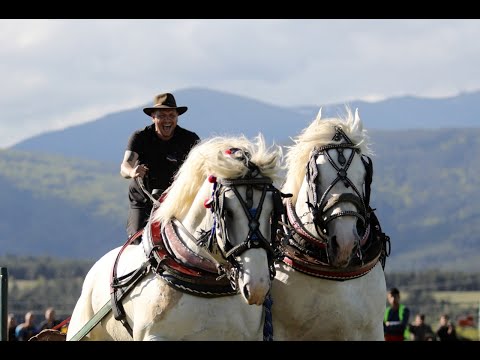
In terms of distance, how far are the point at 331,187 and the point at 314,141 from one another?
21.6 inches

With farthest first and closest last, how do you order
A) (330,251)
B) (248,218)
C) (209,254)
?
1. (330,251)
2. (209,254)
3. (248,218)

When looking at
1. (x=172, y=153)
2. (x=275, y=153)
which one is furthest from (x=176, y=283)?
(x=172, y=153)

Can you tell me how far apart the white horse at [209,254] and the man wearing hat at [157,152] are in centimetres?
97

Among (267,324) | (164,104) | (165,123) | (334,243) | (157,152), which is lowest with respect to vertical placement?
(267,324)

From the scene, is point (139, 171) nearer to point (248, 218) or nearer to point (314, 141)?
point (314, 141)

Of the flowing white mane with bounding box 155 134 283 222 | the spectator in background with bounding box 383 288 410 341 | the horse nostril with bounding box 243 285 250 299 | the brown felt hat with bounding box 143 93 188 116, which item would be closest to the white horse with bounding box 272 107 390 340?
the flowing white mane with bounding box 155 134 283 222

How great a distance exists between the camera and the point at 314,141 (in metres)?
10.4

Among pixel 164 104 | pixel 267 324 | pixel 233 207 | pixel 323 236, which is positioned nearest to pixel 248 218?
pixel 233 207

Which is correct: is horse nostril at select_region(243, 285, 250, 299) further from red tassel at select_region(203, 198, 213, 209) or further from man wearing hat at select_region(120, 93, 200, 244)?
man wearing hat at select_region(120, 93, 200, 244)

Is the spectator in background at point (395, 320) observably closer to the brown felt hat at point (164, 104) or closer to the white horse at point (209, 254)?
the brown felt hat at point (164, 104)

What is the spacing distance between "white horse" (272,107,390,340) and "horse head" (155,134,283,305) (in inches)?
36.1
